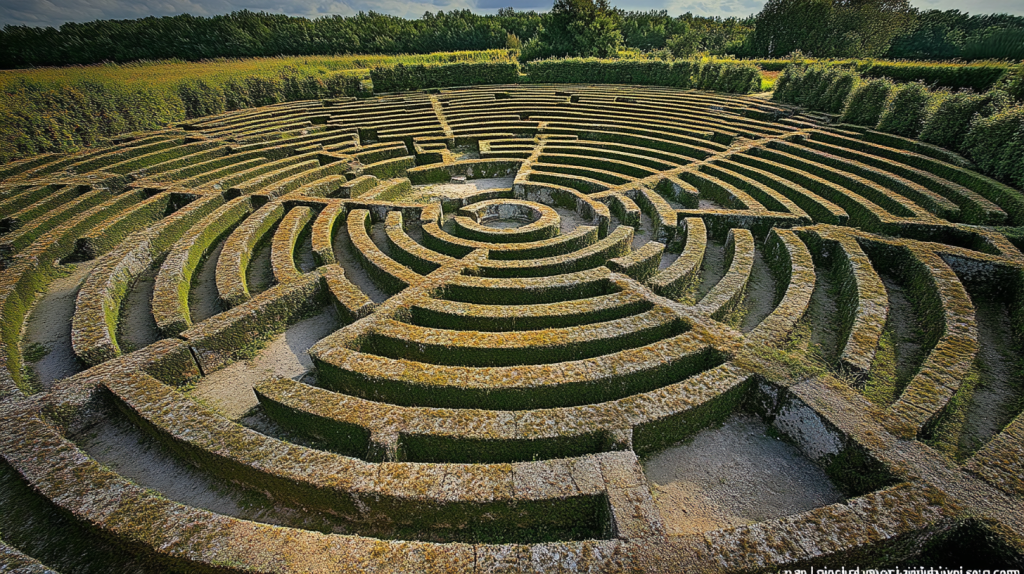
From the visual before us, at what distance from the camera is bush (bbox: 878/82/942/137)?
73.0 feet

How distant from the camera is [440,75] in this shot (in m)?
51.0

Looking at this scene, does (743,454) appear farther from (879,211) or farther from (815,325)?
(879,211)

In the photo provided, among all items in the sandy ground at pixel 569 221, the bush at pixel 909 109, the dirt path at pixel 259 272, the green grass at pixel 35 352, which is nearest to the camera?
the green grass at pixel 35 352

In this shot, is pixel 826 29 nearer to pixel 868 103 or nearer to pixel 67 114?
pixel 868 103

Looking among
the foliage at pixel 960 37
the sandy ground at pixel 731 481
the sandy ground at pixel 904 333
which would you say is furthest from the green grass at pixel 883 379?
the foliage at pixel 960 37

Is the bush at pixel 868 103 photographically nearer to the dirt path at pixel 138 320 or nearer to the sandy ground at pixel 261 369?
the sandy ground at pixel 261 369

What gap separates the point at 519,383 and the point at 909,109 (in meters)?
29.6

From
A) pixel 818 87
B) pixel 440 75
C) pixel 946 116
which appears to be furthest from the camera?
pixel 440 75

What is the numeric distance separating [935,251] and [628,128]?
19.6 metres

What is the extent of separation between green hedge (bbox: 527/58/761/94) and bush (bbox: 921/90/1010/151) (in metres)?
22.8

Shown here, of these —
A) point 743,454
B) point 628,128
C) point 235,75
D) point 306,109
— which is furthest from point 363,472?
point 235,75

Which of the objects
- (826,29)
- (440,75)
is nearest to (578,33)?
(440,75)

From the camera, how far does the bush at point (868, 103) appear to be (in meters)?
25.0

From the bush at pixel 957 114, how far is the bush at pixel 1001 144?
3.51 feet
